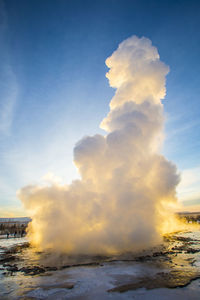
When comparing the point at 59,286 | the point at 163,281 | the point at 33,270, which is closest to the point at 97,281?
the point at 59,286

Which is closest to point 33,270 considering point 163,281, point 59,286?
point 59,286

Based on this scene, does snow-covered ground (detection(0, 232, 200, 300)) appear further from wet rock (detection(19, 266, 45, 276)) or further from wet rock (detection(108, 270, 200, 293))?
wet rock (detection(19, 266, 45, 276))

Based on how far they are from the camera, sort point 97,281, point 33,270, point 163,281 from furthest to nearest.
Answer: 1. point 33,270
2. point 97,281
3. point 163,281

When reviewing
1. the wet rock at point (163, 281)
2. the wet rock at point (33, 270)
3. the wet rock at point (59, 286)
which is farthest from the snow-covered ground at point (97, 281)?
the wet rock at point (33, 270)

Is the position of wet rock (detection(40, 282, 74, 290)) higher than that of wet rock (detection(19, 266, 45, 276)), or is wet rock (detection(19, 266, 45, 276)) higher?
wet rock (detection(40, 282, 74, 290))

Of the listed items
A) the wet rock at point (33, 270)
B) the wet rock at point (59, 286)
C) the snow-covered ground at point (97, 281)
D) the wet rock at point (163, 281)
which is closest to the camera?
the snow-covered ground at point (97, 281)

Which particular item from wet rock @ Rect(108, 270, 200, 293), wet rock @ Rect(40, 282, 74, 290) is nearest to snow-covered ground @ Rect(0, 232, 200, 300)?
wet rock @ Rect(40, 282, 74, 290)

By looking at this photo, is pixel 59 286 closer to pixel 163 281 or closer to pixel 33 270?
pixel 33 270

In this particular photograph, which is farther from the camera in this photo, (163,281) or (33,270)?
Result: (33,270)

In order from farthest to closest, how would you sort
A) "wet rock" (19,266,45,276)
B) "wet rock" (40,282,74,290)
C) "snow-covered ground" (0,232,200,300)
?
"wet rock" (19,266,45,276) → "wet rock" (40,282,74,290) → "snow-covered ground" (0,232,200,300)

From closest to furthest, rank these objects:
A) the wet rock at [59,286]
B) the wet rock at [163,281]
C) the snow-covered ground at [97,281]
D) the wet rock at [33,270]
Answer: the snow-covered ground at [97,281] < the wet rock at [163,281] < the wet rock at [59,286] < the wet rock at [33,270]

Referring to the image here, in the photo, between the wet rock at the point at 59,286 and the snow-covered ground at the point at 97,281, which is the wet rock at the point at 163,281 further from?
the wet rock at the point at 59,286

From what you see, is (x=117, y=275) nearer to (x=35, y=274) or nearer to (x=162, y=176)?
(x=35, y=274)

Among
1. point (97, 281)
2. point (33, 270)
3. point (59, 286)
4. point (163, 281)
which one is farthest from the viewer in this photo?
point (33, 270)
